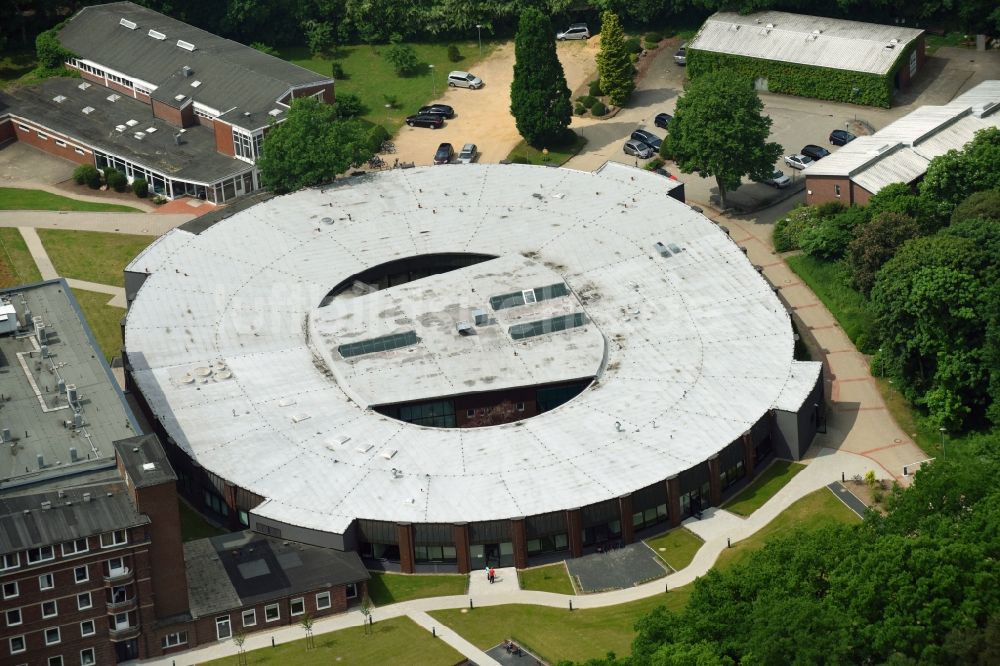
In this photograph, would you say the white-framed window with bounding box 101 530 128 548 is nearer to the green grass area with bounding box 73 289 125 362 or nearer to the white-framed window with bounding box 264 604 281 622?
the white-framed window with bounding box 264 604 281 622

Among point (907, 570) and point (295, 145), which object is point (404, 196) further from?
point (907, 570)

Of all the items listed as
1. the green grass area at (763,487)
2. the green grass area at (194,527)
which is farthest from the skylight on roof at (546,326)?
the green grass area at (194,527)

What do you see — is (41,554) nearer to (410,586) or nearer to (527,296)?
(410,586)

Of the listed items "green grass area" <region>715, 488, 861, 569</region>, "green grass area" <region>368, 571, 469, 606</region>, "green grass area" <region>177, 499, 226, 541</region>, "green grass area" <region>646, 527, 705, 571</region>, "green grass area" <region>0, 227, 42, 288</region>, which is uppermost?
"green grass area" <region>715, 488, 861, 569</region>

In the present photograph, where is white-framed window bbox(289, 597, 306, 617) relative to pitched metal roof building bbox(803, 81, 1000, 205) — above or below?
below

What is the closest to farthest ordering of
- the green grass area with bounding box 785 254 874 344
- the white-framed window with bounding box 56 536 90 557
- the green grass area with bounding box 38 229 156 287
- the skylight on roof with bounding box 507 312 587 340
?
the white-framed window with bounding box 56 536 90 557 < the skylight on roof with bounding box 507 312 587 340 < the green grass area with bounding box 785 254 874 344 < the green grass area with bounding box 38 229 156 287

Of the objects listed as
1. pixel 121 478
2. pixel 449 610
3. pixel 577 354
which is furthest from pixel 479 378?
pixel 121 478

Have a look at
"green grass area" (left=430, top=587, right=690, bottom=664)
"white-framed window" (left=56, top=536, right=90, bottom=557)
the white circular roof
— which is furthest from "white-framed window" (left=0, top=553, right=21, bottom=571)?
"green grass area" (left=430, top=587, right=690, bottom=664)

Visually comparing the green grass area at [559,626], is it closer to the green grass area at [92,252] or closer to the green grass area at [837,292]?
the green grass area at [837,292]
